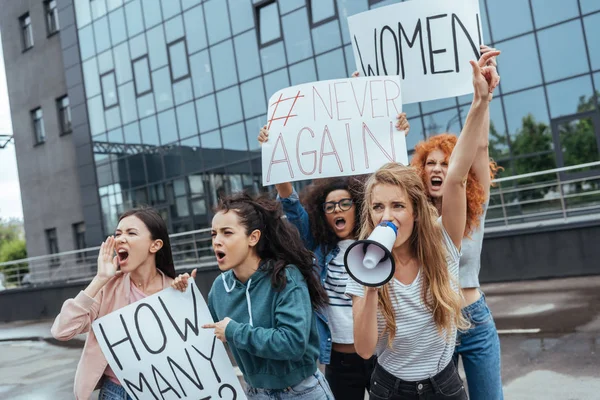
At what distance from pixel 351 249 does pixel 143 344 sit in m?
1.47

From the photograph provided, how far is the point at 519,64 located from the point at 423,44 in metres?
13.0

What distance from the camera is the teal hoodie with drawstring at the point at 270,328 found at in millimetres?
2246

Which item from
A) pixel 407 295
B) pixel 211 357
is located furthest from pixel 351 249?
pixel 211 357

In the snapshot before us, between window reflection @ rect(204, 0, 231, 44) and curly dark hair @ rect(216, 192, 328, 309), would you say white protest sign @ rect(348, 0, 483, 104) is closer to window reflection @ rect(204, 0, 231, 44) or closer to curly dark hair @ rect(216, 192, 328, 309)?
curly dark hair @ rect(216, 192, 328, 309)

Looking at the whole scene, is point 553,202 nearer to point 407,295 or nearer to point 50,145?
point 407,295

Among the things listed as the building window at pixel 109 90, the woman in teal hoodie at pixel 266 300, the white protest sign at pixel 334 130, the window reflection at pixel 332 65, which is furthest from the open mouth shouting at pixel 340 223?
the building window at pixel 109 90

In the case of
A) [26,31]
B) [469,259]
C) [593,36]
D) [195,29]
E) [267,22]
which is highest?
[26,31]

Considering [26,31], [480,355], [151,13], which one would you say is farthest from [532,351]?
[26,31]

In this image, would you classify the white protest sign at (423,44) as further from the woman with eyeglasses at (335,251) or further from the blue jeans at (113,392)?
the blue jeans at (113,392)

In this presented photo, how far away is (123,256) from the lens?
2850mm

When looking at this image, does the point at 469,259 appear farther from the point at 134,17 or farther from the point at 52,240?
the point at 52,240

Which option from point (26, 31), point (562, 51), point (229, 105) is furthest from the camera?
point (26, 31)

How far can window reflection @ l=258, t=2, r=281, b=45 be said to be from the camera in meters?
18.9

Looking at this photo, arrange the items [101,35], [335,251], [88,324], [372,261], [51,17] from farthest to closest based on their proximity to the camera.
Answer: [51,17] → [101,35] → [335,251] → [88,324] → [372,261]
